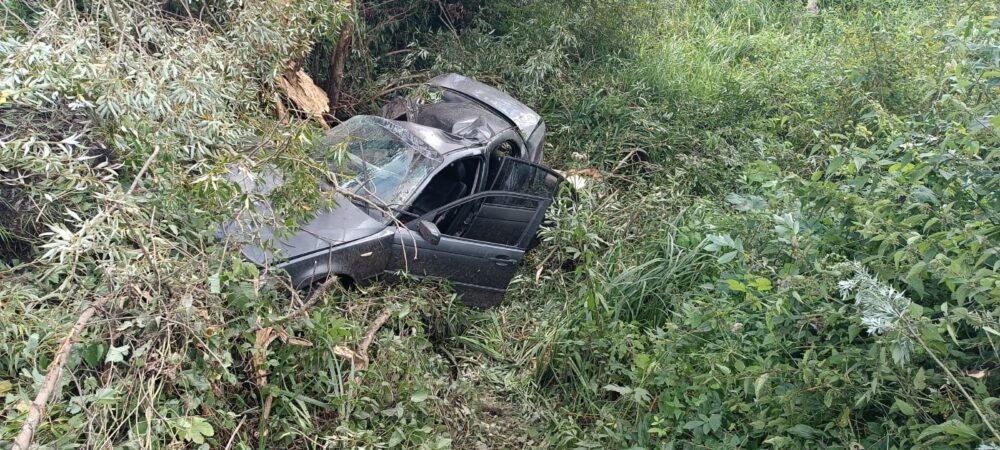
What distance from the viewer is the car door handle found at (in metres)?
5.40

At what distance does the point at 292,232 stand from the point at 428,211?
62.4 inches

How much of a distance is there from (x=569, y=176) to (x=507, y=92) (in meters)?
1.84

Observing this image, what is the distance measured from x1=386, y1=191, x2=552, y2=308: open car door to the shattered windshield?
0.30 meters

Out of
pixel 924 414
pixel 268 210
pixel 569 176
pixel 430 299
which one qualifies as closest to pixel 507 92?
pixel 569 176

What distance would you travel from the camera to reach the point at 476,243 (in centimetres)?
534

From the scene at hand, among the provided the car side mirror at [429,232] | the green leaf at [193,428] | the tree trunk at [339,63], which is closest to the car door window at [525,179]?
the car side mirror at [429,232]

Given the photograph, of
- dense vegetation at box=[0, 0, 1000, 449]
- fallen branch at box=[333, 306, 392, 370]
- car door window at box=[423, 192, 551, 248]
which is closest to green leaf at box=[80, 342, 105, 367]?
dense vegetation at box=[0, 0, 1000, 449]

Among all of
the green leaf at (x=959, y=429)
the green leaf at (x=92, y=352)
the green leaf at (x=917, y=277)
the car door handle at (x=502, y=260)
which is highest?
the green leaf at (x=917, y=277)

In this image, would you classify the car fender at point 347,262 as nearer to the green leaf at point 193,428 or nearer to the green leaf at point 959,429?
the green leaf at point 193,428

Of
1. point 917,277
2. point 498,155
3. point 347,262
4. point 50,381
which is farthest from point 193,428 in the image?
point 498,155

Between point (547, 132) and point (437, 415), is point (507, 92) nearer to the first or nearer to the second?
point (547, 132)

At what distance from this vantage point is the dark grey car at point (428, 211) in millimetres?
4770

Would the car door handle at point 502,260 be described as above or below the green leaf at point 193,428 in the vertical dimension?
below

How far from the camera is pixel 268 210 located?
4.09m
